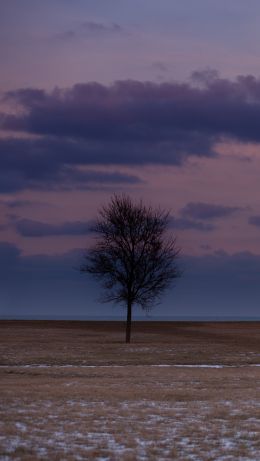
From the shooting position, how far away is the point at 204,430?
14.0 meters

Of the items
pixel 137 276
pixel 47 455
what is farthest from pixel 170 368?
pixel 47 455

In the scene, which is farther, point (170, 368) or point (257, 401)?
point (170, 368)

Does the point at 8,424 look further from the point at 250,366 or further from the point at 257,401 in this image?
the point at 250,366

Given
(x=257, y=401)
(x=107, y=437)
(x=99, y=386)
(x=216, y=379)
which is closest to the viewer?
(x=107, y=437)

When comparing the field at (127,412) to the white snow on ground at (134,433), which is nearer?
the white snow on ground at (134,433)

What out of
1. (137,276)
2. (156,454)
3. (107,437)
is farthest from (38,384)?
(137,276)

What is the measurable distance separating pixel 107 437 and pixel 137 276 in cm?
3616

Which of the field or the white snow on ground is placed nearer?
the white snow on ground

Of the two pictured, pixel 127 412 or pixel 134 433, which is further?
pixel 127 412

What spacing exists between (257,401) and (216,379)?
7143 mm

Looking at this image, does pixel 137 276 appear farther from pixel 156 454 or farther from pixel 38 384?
pixel 156 454

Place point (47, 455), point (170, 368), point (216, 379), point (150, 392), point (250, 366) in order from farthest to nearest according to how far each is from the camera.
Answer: point (250, 366) < point (170, 368) < point (216, 379) < point (150, 392) < point (47, 455)

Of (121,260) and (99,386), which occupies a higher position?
(121,260)

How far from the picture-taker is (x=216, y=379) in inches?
1035
